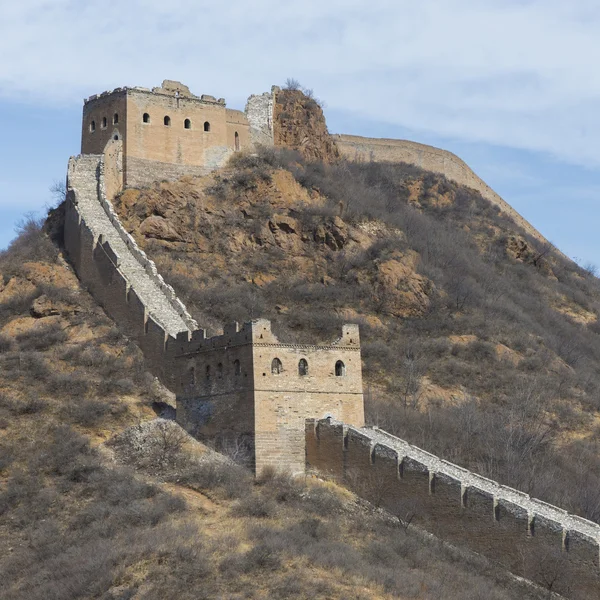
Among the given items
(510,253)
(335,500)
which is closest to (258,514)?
(335,500)

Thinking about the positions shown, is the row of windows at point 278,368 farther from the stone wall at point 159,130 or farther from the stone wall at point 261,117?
the stone wall at point 261,117

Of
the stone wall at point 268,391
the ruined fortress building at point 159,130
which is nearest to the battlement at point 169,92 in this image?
the ruined fortress building at point 159,130

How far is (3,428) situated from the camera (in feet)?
136

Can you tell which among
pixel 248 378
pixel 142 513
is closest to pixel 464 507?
pixel 248 378

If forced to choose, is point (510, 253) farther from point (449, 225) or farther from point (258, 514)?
point (258, 514)

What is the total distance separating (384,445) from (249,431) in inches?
146

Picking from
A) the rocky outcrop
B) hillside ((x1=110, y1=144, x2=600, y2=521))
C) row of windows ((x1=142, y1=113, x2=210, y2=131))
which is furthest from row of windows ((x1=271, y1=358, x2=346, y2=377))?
the rocky outcrop

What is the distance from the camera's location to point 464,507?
37188mm

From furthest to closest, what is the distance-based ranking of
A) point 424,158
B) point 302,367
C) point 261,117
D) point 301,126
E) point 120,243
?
1. point 424,158
2. point 301,126
3. point 261,117
4. point 120,243
5. point 302,367

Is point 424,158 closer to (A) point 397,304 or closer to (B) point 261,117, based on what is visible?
(B) point 261,117

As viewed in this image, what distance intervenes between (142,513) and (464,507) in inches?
317

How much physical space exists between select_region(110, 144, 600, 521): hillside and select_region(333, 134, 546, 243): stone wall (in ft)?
38.2

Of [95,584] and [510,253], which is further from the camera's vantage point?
[510,253]

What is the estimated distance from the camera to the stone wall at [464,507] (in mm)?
35000
